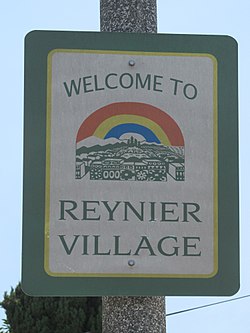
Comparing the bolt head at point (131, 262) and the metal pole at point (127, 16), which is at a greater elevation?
the metal pole at point (127, 16)

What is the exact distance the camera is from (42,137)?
350 centimetres

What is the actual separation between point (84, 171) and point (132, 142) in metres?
0.18

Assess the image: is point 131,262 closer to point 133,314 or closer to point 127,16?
point 133,314

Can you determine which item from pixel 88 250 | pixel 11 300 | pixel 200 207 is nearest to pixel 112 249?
pixel 88 250

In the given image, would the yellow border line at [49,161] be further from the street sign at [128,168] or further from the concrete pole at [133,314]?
the concrete pole at [133,314]

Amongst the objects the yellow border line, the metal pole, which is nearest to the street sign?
the yellow border line

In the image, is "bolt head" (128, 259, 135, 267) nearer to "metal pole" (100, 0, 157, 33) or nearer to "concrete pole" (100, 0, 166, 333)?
"concrete pole" (100, 0, 166, 333)

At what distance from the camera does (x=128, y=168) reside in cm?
346

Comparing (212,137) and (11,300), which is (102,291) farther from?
(11,300)

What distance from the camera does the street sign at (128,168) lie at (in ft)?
11.2

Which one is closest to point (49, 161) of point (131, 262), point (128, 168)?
point (128, 168)

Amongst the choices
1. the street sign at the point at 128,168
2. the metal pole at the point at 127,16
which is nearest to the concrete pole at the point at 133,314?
the street sign at the point at 128,168

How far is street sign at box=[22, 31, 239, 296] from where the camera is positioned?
3424mm

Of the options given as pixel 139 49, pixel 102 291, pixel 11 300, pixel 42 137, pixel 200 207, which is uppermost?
pixel 11 300
